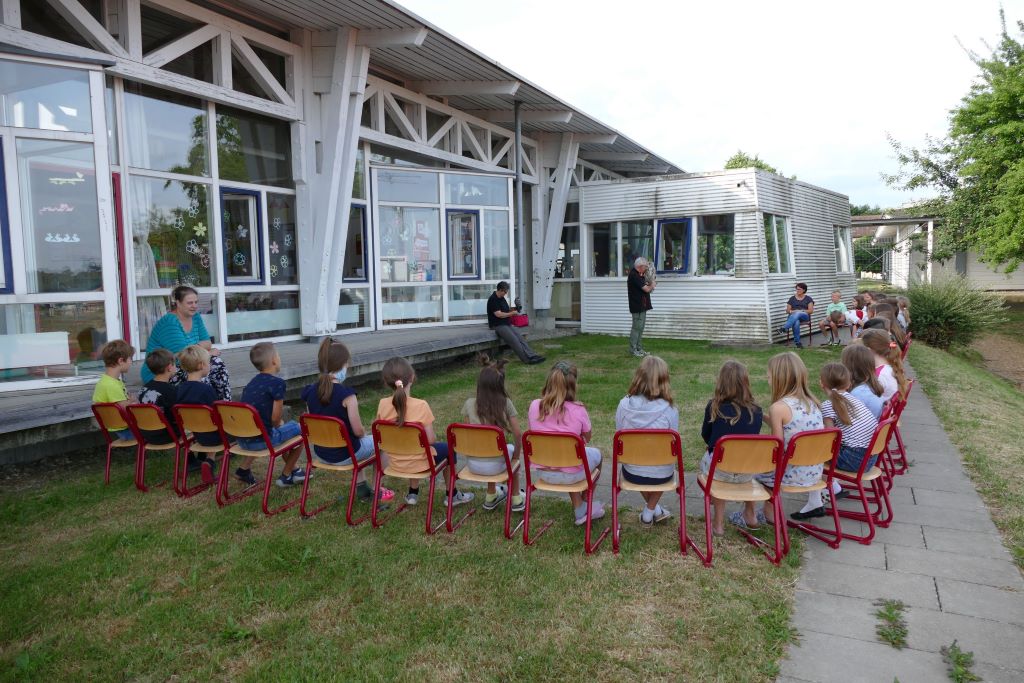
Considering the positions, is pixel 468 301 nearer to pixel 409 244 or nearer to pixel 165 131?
pixel 409 244

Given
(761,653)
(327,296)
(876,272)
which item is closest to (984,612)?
(761,653)

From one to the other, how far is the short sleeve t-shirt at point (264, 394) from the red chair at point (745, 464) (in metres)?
3.19

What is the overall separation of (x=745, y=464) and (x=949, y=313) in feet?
47.2

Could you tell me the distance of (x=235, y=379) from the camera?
7.32 m

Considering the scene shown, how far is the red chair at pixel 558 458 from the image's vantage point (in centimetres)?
417

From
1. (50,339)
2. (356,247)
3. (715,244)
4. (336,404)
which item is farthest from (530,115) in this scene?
(336,404)

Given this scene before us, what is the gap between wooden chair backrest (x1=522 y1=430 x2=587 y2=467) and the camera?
4164mm

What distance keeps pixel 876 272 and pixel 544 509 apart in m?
58.3

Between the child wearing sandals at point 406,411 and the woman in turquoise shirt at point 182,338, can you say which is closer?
the child wearing sandals at point 406,411

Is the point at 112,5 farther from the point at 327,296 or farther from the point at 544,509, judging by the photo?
the point at 544,509

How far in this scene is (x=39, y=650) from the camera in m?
3.25

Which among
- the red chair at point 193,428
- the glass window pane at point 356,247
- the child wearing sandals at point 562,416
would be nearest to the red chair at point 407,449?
the child wearing sandals at point 562,416

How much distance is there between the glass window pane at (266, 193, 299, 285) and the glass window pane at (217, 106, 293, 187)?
28 centimetres

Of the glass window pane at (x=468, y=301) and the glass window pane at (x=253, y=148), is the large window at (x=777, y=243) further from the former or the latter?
the glass window pane at (x=253, y=148)
